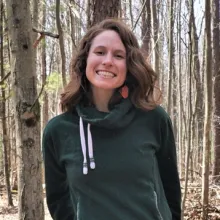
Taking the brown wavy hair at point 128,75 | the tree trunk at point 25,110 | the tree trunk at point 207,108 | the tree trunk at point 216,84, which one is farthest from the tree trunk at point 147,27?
the brown wavy hair at point 128,75

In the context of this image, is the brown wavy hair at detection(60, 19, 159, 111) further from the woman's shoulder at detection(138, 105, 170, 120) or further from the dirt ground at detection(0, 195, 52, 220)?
the dirt ground at detection(0, 195, 52, 220)

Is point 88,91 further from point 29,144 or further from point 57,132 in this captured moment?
point 29,144

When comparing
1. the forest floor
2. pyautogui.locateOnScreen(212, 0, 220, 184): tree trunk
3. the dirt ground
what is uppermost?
pyautogui.locateOnScreen(212, 0, 220, 184): tree trunk

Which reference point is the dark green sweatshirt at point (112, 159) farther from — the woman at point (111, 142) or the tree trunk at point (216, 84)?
the tree trunk at point (216, 84)

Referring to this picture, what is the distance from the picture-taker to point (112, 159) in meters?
1.41

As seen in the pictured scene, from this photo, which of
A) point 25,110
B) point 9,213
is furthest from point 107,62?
point 9,213

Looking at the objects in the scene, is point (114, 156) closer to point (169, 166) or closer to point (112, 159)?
point (112, 159)

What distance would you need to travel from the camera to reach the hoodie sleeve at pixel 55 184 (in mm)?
1583

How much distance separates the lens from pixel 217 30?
9.56m

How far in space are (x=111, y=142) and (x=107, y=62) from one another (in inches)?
12.7

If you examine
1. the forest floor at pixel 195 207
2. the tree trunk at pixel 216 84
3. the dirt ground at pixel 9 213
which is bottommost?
the dirt ground at pixel 9 213

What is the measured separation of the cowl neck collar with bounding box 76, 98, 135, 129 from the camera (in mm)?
1448

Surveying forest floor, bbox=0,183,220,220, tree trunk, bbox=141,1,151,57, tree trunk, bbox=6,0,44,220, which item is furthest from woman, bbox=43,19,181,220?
tree trunk, bbox=141,1,151,57

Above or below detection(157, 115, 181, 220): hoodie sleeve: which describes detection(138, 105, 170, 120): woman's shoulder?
above
